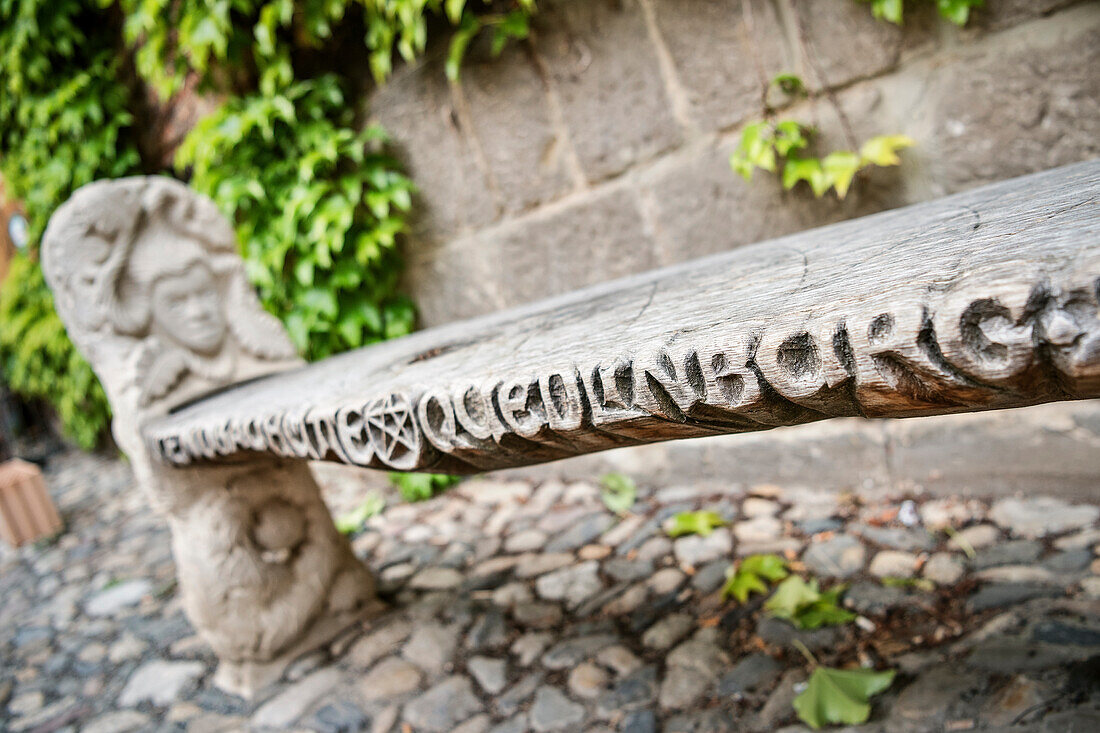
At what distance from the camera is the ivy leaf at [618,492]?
2150 mm

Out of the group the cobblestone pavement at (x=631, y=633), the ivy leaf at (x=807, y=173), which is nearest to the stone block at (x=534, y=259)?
the ivy leaf at (x=807, y=173)

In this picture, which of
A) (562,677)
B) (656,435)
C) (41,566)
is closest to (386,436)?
(656,435)

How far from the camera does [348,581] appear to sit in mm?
1809

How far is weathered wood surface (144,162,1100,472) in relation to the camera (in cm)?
44

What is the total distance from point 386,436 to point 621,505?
141 centimetres

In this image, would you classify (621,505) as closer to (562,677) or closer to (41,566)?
(562,677)

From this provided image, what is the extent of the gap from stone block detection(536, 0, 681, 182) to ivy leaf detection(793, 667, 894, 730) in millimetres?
1377

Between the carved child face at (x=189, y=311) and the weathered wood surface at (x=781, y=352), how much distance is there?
2.20 feet

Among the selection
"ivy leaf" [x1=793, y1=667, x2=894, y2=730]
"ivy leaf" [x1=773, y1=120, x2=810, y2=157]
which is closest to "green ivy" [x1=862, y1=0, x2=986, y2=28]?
"ivy leaf" [x1=773, y1=120, x2=810, y2=157]

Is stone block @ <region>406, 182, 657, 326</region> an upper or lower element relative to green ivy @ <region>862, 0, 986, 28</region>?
lower

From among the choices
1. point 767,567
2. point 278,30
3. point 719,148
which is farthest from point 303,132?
point 767,567

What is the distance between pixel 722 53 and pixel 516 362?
138 centimetres

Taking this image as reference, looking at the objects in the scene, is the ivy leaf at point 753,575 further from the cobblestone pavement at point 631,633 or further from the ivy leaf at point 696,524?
the ivy leaf at point 696,524

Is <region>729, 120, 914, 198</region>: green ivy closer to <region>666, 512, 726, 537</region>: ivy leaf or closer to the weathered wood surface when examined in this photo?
the weathered wood surface
